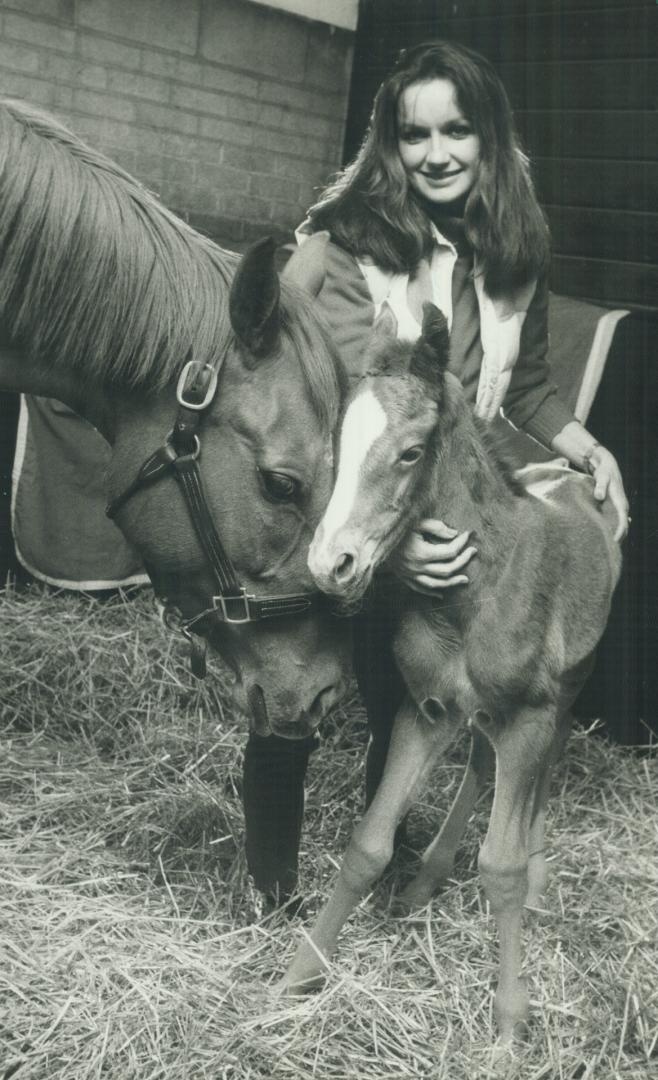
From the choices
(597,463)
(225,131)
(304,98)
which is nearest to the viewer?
(597,463)

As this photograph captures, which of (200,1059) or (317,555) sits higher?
(317,555)

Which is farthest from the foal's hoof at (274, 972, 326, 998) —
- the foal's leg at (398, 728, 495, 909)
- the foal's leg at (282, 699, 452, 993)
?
the foal's leg at (398, 728, 495, 909)

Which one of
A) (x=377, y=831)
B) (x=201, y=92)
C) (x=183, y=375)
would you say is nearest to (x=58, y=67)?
(x=201, y=92)

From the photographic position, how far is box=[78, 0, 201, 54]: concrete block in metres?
4.49

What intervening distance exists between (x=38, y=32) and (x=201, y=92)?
0.83 m

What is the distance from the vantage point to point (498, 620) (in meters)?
2.30

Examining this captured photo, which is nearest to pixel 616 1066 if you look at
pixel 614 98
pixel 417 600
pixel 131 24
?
pixel 417 600

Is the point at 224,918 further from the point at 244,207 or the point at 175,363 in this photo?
the point at 244,207

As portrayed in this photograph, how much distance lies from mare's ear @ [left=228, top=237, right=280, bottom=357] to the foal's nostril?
45 cm

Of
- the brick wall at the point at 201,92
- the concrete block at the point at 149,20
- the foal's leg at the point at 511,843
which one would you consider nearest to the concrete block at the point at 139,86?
the brick wall at the point at 201,92

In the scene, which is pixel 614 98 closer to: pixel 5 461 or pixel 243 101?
pixel 243 101

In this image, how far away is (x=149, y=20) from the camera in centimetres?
468

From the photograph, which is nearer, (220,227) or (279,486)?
(279,486)

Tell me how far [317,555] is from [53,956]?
122 centimetres
